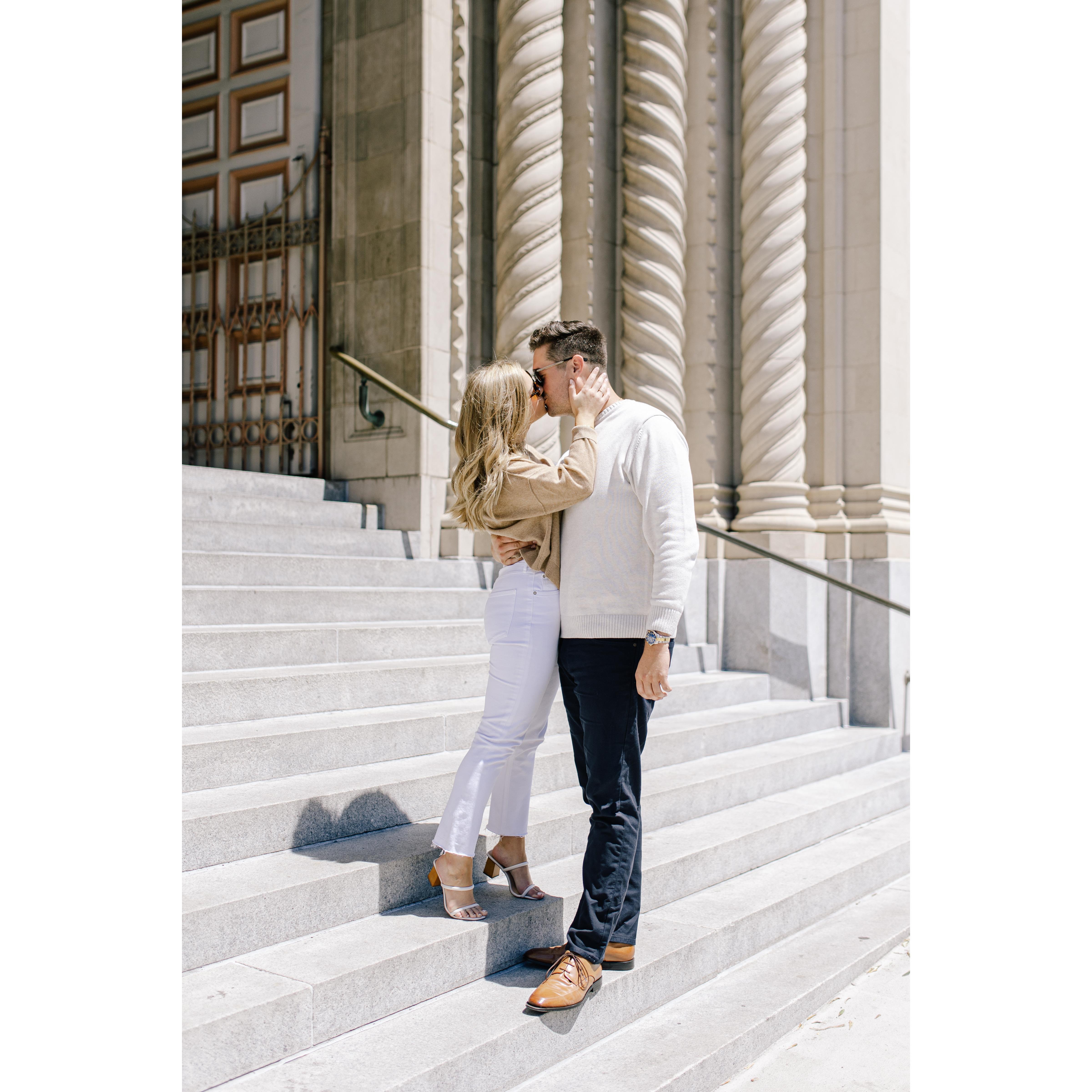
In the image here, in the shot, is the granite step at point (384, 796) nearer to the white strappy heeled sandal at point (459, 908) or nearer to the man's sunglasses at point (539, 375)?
the white strappy heeled sandal at point (459, 908)

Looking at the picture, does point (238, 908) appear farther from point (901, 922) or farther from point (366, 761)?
point (901, 922)

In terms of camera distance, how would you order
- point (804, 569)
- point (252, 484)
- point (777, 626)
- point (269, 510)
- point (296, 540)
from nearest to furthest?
point (296, 540) → point (269, 510) → point (252, 484) → point (804, 569) → point (777, 626)

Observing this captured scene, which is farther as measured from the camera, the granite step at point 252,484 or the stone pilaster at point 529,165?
the stone pilaster at point 529,165

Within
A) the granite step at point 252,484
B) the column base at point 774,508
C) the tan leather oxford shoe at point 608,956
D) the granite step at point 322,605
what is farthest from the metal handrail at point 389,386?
the tan leather oxford shoe at point 608,956

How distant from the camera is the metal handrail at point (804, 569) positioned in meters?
6.74

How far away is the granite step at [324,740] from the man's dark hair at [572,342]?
161 centimetres

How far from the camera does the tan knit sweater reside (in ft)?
9.95

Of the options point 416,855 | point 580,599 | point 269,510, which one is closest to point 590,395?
point 580,599

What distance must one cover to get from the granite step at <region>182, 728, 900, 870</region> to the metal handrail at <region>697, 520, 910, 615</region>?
143cm

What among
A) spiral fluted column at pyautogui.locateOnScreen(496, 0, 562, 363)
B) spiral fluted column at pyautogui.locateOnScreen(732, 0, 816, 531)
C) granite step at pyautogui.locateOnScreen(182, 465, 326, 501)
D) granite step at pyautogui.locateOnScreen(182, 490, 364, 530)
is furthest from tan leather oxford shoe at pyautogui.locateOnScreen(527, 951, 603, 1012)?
spiral fluted column at pyautogui.locateOnScreen(732, 0, 816, 531)

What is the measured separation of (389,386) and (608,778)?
415 centimetres

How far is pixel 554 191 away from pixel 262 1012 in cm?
579

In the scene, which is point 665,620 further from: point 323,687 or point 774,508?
point 774,508

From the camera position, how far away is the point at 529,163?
709 centimetres
